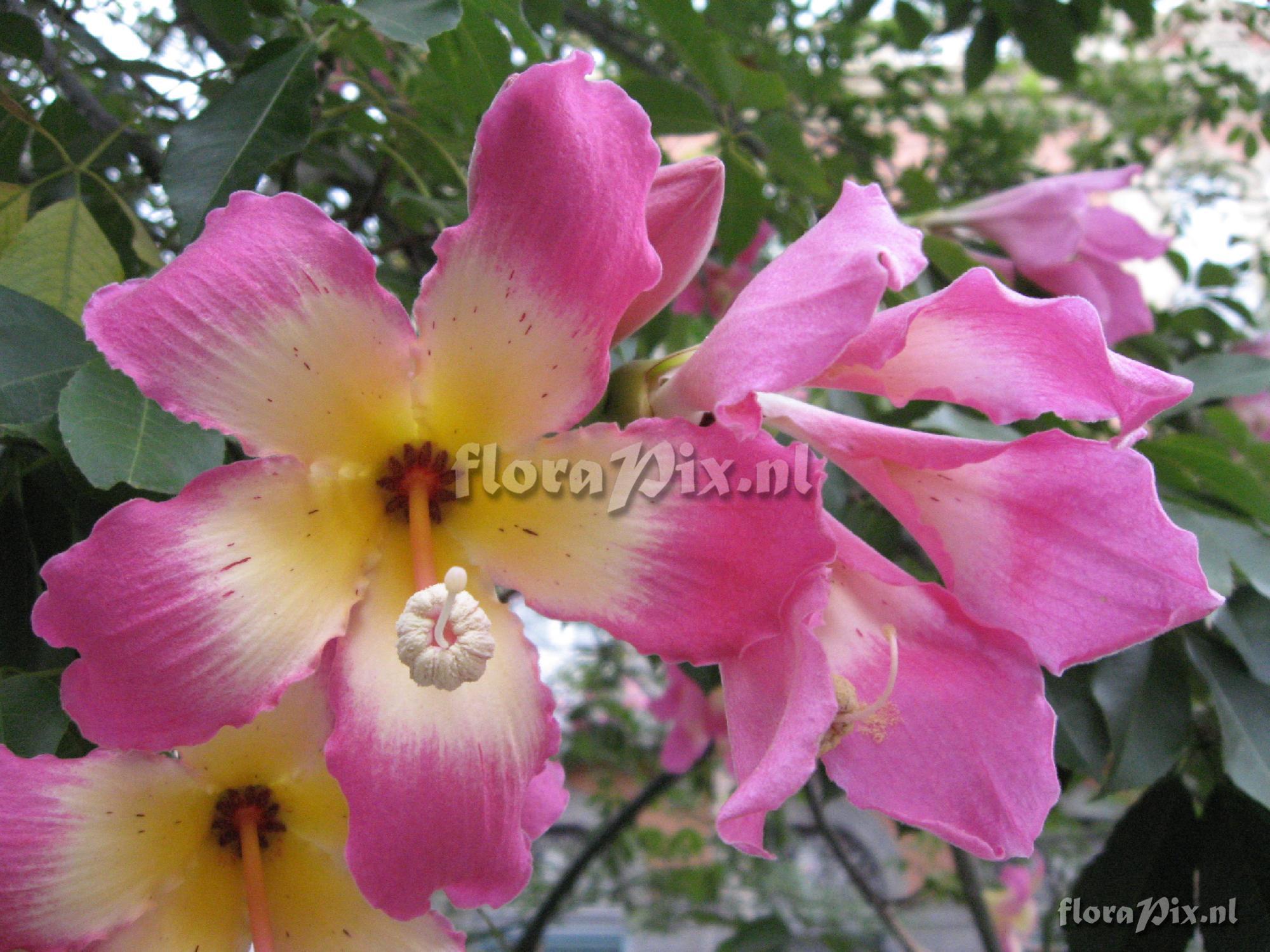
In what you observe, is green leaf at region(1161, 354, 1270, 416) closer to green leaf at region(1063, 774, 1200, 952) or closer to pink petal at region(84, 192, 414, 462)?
green leaf at region(1063, 774, 1200, 952)

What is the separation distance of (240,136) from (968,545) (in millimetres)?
606

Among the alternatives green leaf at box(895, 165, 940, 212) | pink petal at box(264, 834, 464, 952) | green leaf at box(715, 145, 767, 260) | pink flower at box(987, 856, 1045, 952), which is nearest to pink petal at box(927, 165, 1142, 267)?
green leaf at box(895, 165, 940, 212)

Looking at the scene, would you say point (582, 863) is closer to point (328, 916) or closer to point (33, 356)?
point (328, 916)

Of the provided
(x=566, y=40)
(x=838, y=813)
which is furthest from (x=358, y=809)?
(x=838, y=813)

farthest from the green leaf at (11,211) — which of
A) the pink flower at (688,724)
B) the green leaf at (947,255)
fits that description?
the pink flower at (688,724)

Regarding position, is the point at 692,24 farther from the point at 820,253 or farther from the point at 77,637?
the point at 77,637

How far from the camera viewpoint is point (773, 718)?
54 centimetres

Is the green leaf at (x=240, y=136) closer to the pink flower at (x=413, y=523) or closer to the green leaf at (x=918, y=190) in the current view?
the pink flower at (x=413, y=523)

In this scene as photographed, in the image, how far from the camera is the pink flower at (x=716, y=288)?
6.25 feet

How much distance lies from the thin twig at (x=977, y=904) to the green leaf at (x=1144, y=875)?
69 centimetres

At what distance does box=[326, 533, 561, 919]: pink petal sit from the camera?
1.73ft

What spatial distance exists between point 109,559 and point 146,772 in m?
0.18

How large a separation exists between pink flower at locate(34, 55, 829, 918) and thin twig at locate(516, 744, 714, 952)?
1.72m

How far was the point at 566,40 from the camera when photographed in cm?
206
